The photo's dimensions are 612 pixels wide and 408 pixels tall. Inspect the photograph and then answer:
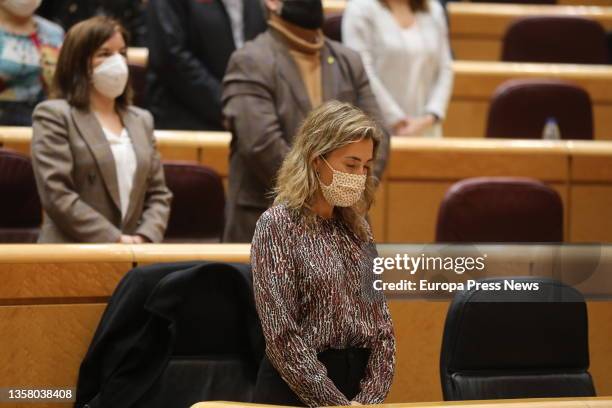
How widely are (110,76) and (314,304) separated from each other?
111cm

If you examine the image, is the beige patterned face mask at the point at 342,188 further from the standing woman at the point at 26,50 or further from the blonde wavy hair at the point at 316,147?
the standing woman at the point at 26,50

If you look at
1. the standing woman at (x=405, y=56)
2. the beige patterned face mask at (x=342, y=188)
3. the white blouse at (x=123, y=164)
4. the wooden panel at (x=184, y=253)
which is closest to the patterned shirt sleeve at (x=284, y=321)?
the beige patterned face mask at (x=342, y=188)

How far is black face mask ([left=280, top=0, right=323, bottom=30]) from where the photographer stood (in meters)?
3.06

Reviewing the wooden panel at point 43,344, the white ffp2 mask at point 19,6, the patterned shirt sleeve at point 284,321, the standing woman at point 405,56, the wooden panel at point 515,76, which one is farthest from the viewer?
the wooden panel at point 515,76

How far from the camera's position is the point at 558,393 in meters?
2.24

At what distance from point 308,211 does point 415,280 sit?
20.8 inches

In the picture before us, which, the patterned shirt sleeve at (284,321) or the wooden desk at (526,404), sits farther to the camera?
the patterned shirt sleeve at (284,321)

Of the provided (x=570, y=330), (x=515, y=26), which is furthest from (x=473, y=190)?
(x=515, y=26)

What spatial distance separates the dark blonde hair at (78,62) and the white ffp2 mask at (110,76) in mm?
24

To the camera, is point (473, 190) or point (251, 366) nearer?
point (251, 366)

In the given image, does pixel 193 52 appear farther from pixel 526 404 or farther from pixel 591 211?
pixel 526 404

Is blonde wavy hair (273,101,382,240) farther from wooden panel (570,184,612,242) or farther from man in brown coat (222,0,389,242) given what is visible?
wooden panel (570,184,612,242)

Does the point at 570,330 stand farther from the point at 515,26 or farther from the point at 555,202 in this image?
the point at 515,26

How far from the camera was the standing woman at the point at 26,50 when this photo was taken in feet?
11.2
